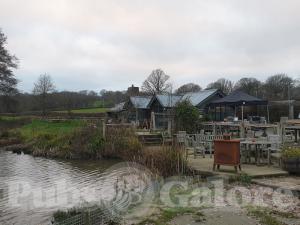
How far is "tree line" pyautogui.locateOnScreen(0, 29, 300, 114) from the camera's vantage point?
136 feet

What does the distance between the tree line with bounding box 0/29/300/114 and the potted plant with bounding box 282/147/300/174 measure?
23.6 meters

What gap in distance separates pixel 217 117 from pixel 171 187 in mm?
21303

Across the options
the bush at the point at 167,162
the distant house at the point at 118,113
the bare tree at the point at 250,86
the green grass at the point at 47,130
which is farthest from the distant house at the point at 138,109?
the bush at the point at 167,162

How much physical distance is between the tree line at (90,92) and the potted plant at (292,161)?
23577mm

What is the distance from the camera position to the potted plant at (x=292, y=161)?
402 inches

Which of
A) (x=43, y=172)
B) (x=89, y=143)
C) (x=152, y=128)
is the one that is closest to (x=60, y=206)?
(x=43, y=172)

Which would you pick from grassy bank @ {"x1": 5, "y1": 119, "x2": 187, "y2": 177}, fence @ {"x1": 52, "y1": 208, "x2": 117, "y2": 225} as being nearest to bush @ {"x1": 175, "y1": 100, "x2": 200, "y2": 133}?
grassy bank @ {"x1": 5, "y1": 119, "x2": 187, "y2": 177}

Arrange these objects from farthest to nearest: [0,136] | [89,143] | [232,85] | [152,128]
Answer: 1. [232,85]
2. [0,136]
3. [152,128]
4. [89,143]

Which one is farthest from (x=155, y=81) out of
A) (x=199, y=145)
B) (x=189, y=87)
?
(x=199, y=145)

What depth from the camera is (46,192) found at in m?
10.8

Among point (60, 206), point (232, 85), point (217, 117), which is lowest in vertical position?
point (60, 206)

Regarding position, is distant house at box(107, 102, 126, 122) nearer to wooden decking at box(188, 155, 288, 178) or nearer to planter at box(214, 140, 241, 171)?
wooden decking at box(188, 155, 288, 178)

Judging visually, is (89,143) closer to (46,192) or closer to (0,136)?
(46,192)

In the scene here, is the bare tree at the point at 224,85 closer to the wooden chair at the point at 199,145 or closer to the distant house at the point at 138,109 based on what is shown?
the distant house at the point at 138,109
